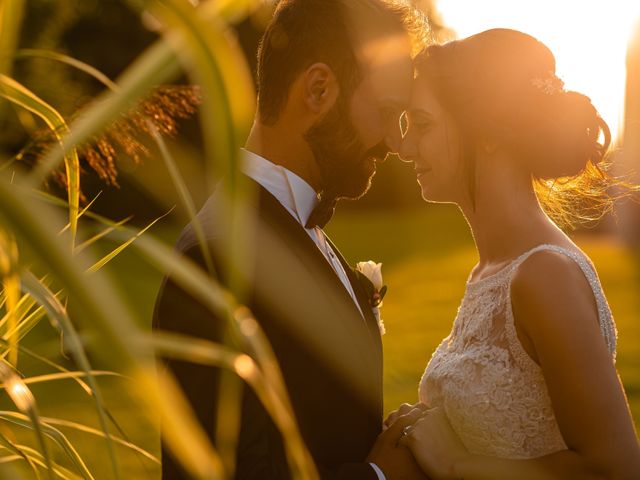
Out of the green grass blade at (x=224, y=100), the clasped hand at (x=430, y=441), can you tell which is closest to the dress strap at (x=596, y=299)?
the clasped hand at (x=430, y=441)

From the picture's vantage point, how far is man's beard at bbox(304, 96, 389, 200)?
2734mm

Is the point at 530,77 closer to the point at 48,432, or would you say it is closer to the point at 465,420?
the point at 465,420

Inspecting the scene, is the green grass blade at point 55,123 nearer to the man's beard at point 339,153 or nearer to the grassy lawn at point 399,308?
the grassy lawn at point 399,308

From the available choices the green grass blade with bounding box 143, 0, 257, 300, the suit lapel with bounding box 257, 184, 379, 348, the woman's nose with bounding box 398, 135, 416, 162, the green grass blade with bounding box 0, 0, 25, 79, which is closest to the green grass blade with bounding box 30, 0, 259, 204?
the green grass blade with bounding box 143, 0, 257, 300

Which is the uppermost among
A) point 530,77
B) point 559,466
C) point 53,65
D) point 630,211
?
point 53,65

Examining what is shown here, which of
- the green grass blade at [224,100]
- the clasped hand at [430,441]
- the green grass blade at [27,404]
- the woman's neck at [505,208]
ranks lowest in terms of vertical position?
the clasped hand at [430,441]

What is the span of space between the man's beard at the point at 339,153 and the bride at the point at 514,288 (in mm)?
231

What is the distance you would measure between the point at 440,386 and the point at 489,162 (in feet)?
2.52

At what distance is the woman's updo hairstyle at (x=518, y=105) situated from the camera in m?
2.80

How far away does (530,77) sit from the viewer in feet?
9.33

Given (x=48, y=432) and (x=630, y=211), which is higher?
(x=48, y=432)

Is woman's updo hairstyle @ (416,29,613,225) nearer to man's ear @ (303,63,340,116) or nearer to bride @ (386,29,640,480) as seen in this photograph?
bride @ (386,29,640,480)

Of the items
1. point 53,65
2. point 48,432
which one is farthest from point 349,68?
point 53,65

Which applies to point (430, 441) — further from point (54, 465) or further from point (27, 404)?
point (27, 404)
